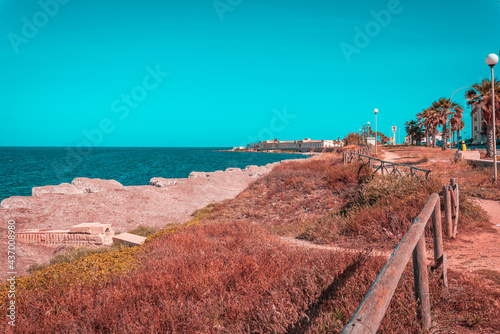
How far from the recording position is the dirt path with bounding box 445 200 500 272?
215 inches

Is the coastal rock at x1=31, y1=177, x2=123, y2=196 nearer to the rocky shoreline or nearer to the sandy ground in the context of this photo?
the rocky shoreline

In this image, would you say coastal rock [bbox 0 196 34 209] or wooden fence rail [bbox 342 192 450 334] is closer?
wooden fence rail [bbox 342 192 450 334]

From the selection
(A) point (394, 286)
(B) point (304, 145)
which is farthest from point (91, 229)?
(B) point (304, 145)

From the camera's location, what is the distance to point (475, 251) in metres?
6.29

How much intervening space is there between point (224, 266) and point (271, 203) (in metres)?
11.6

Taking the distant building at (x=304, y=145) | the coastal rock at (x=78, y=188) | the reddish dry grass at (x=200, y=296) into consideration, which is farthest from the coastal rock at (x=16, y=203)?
the distant building at (x=304, y=145)

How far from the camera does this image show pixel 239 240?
7.05m

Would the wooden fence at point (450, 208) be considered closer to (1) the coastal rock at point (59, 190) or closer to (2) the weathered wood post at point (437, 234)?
(2) the weathered wood post at point (437, 234)

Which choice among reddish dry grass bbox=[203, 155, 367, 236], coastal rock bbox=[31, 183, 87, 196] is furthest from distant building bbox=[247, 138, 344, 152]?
coastal rock bbox=[31, 183, 87, 196]

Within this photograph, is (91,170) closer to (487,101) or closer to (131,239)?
(131,239)

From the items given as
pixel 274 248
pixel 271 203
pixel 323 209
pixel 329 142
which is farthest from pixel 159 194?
pixel 329 142

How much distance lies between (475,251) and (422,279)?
4473mm

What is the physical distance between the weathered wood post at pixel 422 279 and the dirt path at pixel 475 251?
291 centimetres

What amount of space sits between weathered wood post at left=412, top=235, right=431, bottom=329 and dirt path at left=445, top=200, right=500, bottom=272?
291cm
